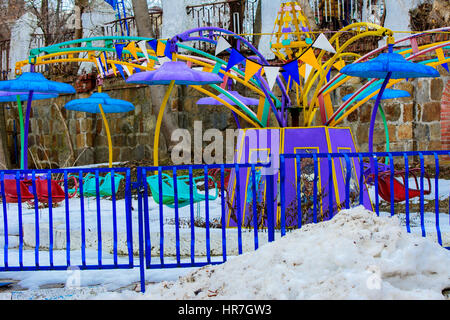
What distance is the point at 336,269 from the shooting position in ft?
13.6

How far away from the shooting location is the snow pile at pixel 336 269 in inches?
154

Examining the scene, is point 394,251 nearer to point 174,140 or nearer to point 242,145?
point 242,145

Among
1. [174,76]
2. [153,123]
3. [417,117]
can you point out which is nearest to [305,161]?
[174,76]

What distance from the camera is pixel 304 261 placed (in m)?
4.25

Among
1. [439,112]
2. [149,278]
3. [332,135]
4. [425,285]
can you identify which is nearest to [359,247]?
[425,285]

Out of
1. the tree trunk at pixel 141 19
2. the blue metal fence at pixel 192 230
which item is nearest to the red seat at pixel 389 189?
the blue metal fence at pixel 192 230

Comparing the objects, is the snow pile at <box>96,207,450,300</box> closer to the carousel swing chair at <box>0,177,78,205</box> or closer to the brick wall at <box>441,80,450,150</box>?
the carousel swing chair at <box>0,177,78,205</box>

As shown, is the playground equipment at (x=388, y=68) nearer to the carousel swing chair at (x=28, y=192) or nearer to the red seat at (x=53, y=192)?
the carousel swing chair at (x=28, y=192)

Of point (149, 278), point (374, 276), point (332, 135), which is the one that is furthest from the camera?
point (332, 135)

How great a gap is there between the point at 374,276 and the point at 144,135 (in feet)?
40.5

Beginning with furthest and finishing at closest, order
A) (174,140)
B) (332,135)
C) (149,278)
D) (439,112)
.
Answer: (174,140) → (439,112) → (332,135) → (149,278)

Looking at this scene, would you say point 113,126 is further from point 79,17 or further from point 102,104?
point 102,104

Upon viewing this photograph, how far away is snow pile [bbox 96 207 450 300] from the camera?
12.8ft

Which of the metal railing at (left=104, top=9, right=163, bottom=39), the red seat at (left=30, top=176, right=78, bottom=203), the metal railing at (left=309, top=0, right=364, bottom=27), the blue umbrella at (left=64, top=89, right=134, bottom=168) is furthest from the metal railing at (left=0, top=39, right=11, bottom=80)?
the red seat at (left=30, top=176, right=78, bottom=203)
